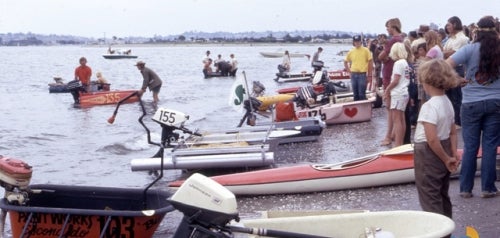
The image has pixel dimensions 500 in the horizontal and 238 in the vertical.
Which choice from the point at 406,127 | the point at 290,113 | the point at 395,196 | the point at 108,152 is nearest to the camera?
the point at 395,196

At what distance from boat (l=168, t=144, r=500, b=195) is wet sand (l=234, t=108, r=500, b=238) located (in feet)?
0.27

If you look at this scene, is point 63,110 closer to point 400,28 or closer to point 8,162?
point 400,28

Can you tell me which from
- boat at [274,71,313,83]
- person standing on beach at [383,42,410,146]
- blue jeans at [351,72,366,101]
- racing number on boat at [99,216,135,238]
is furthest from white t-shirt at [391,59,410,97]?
boat at [274,71,313,83]

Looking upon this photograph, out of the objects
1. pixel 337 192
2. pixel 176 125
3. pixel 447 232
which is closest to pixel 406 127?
pixel 337 192

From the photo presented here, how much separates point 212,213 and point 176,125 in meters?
4.52

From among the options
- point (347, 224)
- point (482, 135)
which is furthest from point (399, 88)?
point (347, 224)

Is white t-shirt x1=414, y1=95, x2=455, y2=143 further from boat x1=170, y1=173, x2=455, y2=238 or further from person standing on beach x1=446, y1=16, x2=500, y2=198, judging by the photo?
person standing on beach x1=446, y1=16, x2=500, y2=198

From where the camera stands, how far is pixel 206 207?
4.61 metres

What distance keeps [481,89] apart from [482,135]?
21.4 inches

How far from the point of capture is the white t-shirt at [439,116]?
5617 millimetres

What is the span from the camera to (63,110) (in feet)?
96.8

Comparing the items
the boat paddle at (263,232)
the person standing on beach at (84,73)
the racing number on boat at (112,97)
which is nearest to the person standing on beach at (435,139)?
the boat paddle at (263,232)

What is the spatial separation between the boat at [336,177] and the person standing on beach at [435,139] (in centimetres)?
263

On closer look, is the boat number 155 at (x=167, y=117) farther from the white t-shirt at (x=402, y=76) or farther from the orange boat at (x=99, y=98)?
the orange boat at (x=99, y=98)
